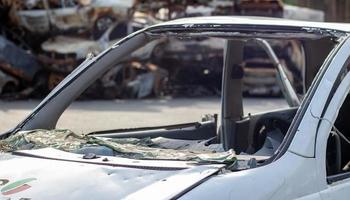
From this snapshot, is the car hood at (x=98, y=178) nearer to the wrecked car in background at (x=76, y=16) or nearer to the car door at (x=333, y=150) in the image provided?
the car door at (x=333, y=150)

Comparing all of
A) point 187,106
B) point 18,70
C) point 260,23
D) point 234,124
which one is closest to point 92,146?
point 260,23

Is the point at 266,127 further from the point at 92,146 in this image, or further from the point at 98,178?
the point at 98,178

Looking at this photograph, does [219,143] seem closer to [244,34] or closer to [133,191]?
[244,34]

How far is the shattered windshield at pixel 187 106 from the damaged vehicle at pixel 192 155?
3cm

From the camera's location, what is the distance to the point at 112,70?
1706cm

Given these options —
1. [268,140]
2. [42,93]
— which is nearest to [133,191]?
[268,140]

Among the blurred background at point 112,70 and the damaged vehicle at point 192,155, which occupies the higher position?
the damaged vehicle at point 192,155

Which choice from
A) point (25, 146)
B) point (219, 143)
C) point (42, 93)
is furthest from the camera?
point (42, 93)

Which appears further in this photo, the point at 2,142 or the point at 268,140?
the point at 268,140

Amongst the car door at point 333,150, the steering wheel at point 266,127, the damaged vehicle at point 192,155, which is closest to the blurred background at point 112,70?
the steering wheel at point 266,127

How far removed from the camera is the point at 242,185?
278 centimetres

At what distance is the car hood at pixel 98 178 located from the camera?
280 cm

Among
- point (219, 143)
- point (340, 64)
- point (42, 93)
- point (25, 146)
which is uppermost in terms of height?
point (340, 64)

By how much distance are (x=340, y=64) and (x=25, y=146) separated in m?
1.66
